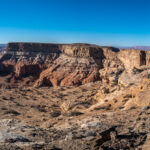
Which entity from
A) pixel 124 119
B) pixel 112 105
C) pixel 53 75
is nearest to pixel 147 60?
pixel 53 75

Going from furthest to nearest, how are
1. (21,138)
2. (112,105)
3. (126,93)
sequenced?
(126,93), (112,105), (21,138)

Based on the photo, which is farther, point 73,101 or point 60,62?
point 60,62

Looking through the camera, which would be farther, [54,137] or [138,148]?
[54,137]

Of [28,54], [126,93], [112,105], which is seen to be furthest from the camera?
[28,54]

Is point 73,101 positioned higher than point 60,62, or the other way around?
point 60,62

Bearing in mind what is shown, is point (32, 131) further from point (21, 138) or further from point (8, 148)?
point (8, 148)

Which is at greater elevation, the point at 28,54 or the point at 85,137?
the point at 28,54

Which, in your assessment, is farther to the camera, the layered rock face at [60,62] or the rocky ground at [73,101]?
the layered rock face at [60,62]

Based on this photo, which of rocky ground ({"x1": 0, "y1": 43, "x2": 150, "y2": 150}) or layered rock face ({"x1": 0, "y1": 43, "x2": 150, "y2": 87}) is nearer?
rocky ground ({"x1": 0, "y1": 43, "x2": 150, "y2": 150})
